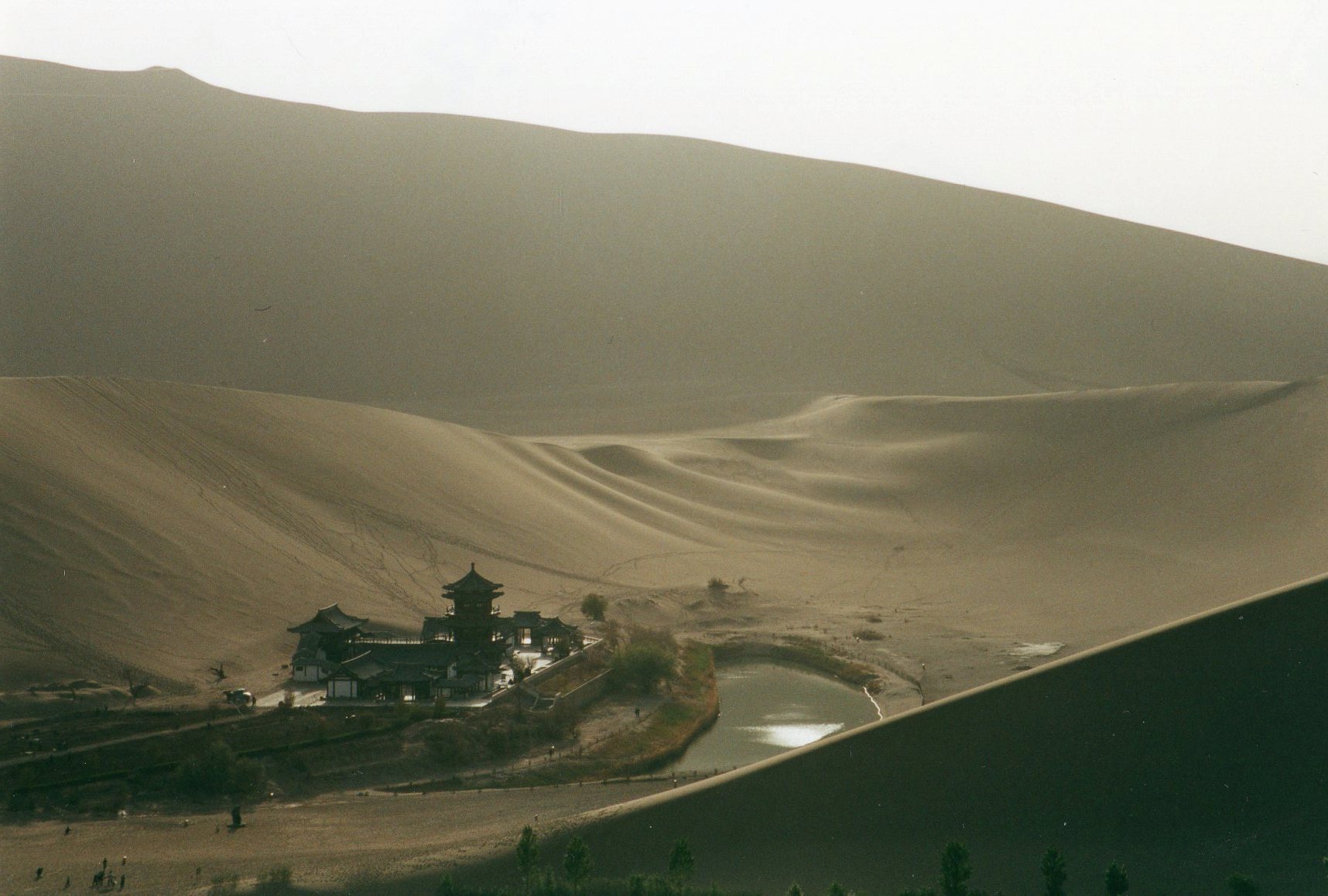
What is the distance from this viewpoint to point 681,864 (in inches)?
505

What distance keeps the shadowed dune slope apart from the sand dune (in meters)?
20.3

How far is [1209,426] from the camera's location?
44625mm

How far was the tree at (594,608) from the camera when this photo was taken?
2958 cm

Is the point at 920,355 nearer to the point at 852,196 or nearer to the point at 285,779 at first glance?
the point at 852,196

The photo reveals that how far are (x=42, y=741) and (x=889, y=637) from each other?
717 inches

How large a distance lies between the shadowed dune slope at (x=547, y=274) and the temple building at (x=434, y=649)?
1424 inches

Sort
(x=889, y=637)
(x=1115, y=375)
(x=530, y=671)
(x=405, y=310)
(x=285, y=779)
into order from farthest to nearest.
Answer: (x=405, y=310) → (x=1115, y=375) → (x=889, y=637) → (x=530, y=671) → (x=285, y=779)

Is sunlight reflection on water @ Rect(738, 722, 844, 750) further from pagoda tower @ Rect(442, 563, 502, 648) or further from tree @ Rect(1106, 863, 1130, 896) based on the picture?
tree @ Rect(1106, 863, 1130, 896)

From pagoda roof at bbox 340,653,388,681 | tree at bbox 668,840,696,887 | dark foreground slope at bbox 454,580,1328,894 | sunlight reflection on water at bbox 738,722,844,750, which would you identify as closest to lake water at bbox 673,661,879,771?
sunlight reflection on water at bbox 738,722,844,750

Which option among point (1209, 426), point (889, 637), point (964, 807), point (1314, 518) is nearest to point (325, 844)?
point (964, 807)

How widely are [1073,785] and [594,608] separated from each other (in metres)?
16.9

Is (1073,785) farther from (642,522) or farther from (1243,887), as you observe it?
(642,522)

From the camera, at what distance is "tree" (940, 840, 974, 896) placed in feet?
39.9

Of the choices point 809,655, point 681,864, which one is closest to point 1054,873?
point 681,864
